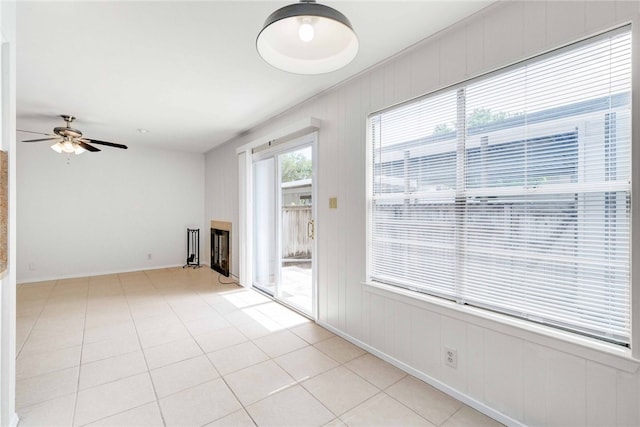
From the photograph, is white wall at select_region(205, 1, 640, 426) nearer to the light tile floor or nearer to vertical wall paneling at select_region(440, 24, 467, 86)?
vertical wall paneling at select_region(440, 24, 467, 86)

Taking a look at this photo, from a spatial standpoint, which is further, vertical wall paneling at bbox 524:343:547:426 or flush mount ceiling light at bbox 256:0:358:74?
vertical wall paneling at bbox 524:343:547:426

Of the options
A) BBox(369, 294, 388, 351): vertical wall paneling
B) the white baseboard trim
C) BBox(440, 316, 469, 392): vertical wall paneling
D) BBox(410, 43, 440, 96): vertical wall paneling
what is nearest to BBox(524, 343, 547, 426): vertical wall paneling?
the white baseboard trim

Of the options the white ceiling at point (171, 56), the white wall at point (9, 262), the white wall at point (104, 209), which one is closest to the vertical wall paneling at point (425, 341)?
the white ceiling at point (171, 56)

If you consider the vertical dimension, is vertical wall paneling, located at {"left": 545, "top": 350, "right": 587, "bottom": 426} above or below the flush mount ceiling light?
below

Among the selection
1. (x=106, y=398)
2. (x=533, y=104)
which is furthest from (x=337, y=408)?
(x=533, y=104)

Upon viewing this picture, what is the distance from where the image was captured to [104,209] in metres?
5.57

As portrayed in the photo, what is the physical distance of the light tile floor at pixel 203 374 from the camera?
1831 millimetres

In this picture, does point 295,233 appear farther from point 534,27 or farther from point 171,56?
point 534,27

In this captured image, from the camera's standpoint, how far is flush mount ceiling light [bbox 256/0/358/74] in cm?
118

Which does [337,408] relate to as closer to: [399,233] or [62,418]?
[399,233]

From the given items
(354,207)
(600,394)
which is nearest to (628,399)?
(600,394)


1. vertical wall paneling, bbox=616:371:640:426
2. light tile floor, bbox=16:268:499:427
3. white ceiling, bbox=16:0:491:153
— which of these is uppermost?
white ceiling, bbox=16:0:491:153

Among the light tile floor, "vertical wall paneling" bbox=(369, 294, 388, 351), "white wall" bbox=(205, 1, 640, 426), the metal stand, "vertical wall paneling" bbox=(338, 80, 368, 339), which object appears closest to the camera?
"white wall" bbox=(205, 1, 640, 426)

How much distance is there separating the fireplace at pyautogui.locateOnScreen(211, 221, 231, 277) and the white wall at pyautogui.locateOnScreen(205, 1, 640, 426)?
2852mm
